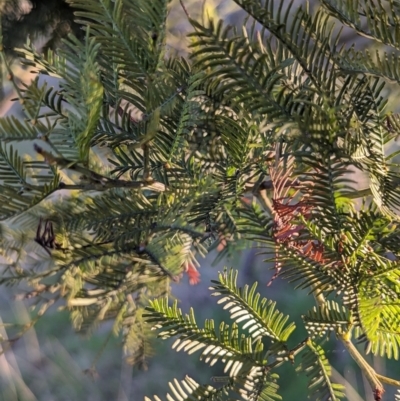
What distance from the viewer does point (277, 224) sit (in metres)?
0.23

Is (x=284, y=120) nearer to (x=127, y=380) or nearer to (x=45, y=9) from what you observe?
(x=45, y=9)

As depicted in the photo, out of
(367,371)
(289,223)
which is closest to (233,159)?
(289,223)

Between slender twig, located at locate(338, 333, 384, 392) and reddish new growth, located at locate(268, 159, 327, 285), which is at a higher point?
reddish new growth, located at locate(268, 159, 327, 285)

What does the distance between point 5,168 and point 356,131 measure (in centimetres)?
17

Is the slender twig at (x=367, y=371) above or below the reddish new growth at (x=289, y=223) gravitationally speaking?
below

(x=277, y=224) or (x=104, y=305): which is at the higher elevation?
(x=277, y=224)

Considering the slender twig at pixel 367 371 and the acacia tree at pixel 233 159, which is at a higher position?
the acacia tree at pixel 233 159

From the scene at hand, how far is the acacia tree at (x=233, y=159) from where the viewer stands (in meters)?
0.16

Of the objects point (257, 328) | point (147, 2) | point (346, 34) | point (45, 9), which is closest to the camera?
point (147, 2)

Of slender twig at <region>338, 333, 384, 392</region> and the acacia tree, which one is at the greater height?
the acacia tree

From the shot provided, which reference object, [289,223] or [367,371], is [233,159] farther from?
[367,371]

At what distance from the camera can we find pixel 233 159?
221mm

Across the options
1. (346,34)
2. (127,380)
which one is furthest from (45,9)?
(127,380)

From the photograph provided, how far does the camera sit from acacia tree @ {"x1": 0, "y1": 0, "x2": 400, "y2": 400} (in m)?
0.16
